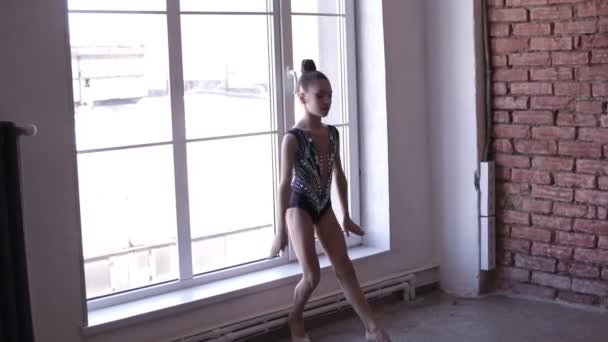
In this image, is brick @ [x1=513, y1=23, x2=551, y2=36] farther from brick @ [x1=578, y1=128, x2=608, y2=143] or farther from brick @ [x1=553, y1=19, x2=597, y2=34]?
brick @ [x1=578, y1=128, x2=608, y2=143]

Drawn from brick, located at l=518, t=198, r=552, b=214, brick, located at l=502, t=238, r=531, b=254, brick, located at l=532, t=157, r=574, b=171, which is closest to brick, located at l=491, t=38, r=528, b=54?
brick, located at l=532, t=157, r=574, b=171

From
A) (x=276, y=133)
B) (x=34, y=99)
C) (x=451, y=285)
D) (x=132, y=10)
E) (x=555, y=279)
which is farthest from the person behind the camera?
(x=451, y=285)

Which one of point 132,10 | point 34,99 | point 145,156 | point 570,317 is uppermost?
point 132,10

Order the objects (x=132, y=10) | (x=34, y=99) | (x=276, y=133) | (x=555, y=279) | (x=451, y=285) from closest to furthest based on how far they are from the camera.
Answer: (x=34, y=99) < (x=132, y=10) < (x=276, y=133) < (x=555, y=279) < (x=451, y=285)

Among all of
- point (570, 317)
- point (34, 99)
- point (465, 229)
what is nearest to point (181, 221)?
point (34, 99)

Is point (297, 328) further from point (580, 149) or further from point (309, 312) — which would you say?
point (580, 149)

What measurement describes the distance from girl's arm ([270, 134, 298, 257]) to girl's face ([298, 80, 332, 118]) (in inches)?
6.6

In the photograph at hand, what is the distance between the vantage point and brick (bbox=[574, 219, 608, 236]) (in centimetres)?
450

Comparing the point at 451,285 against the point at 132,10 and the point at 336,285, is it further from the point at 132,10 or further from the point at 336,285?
the point at 132,10

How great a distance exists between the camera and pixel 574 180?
4586mm

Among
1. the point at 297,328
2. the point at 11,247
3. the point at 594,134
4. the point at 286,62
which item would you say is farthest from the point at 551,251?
the point at 11,247

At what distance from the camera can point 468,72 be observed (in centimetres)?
482

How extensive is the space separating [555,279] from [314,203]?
5.43ft

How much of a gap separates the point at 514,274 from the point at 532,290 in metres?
0.14
